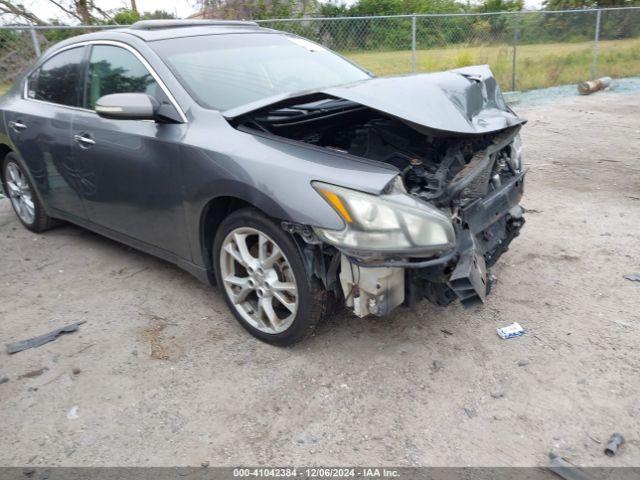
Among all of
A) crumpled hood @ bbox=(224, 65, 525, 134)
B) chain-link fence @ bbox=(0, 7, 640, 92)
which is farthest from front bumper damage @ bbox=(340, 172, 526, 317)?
chain-link fence @ bbox=(0, 7, 640, 92)

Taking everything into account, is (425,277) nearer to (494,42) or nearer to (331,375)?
(331,375)

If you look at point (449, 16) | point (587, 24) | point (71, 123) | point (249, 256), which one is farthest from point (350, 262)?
point (587, 24)

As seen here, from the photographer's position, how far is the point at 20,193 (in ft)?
16.7

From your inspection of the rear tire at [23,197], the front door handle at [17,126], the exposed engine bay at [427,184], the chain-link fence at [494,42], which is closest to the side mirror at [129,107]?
the exposed engine bay at [427,184]

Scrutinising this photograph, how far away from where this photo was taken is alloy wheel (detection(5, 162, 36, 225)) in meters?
4.96

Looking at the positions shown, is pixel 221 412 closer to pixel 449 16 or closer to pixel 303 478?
pixel 303 478

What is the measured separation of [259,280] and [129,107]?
1.24 metres

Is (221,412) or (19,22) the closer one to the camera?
(221,412)

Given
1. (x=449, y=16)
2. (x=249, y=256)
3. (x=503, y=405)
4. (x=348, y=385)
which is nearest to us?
(x=503, y=405)

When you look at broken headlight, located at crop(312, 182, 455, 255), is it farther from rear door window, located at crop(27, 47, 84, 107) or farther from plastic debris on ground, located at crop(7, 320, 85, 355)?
rear door window, located at crop(27, 47, 84, 107)

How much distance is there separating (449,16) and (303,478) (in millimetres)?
11567

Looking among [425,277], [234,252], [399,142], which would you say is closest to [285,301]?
[234,252]

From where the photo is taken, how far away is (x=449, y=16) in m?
11.8

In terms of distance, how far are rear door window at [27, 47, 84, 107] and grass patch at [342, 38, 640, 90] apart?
7331 mm
